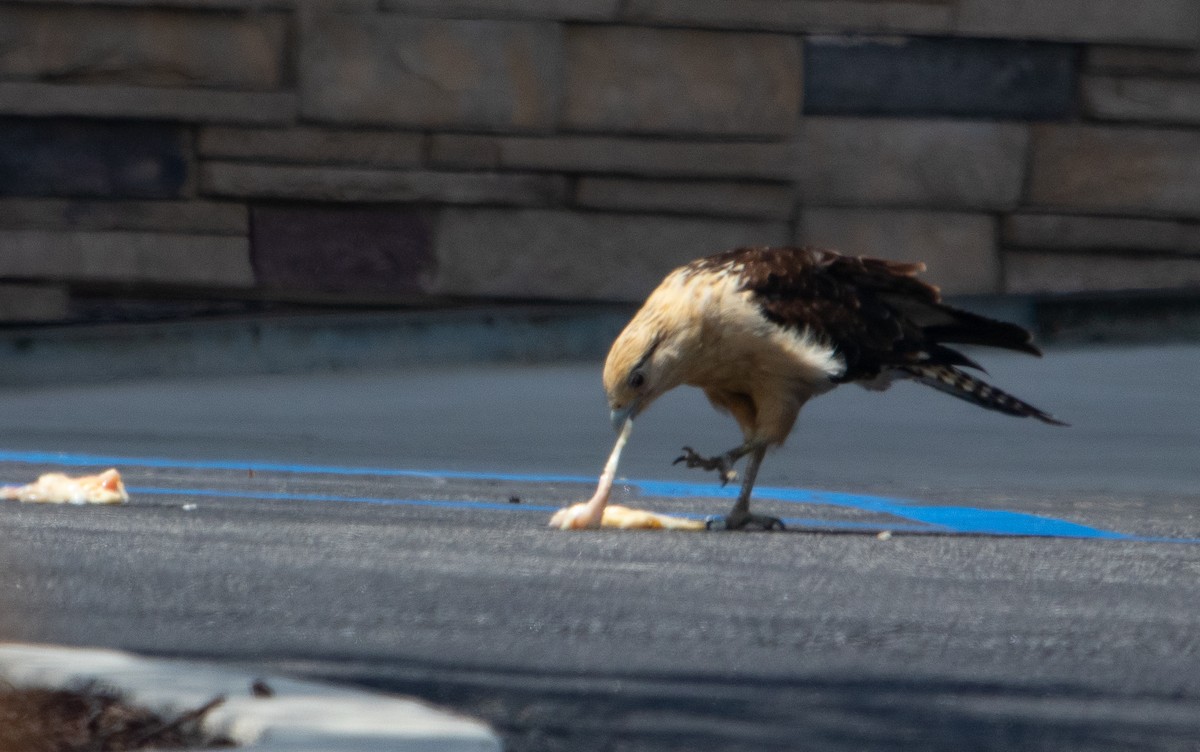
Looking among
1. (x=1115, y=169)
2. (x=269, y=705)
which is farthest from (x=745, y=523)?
(x=1115, y=169)

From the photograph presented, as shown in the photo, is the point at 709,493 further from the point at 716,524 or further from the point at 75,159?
the point at 75,159

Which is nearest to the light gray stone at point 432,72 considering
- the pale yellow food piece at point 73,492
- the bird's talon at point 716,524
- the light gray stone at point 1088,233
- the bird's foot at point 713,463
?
the light gray stone at point 1088,233

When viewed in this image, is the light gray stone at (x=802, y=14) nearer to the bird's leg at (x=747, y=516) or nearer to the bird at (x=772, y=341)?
the bird at (x=772, y=341)

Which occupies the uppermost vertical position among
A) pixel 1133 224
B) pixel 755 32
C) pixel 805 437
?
pixel 755 32

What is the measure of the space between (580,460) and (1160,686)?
4.50 m

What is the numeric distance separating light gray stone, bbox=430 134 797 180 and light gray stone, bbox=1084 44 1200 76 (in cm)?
147

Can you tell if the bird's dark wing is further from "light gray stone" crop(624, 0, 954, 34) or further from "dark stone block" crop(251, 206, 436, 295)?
"dark stone block" crop(251, 206, 436, 295)

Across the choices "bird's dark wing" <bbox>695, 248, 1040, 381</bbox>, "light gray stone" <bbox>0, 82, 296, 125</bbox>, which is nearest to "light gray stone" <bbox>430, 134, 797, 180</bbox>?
"light gray stone" <bbox>0, 82, 296, 125</bbox>

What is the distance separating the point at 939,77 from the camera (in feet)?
30.1

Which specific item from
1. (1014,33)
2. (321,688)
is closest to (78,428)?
(1014,33)

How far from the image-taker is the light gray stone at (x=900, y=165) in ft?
30.0

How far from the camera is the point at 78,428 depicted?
837cm

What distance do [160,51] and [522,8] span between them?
165cm

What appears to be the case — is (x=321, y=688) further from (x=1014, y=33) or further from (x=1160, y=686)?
(x=1014, y=33)
